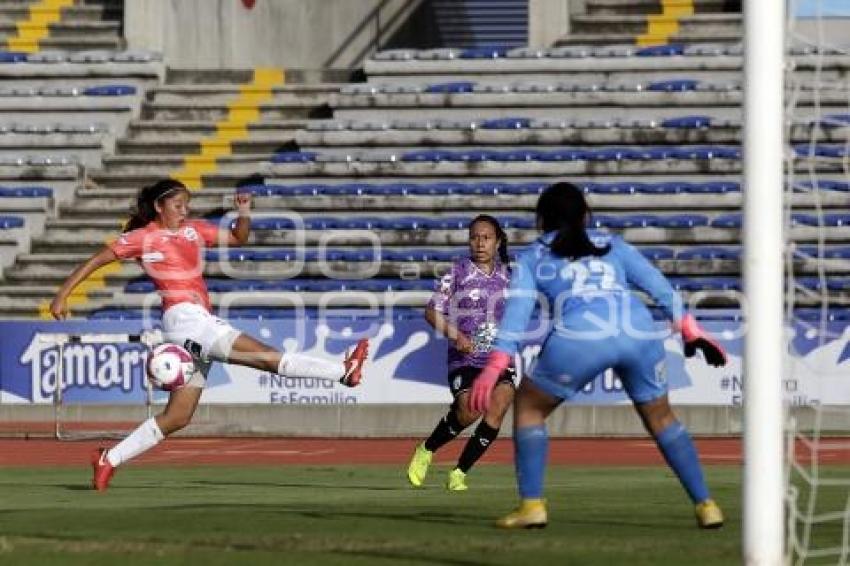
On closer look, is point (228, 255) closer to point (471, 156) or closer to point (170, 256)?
point (471, 156)

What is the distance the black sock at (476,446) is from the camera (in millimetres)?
13750

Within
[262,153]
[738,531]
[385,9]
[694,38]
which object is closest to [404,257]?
[262,153]

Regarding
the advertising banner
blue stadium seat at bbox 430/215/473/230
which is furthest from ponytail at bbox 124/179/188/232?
blue stadium seat at bbox 430/215/473/230

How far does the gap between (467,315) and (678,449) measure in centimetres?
479

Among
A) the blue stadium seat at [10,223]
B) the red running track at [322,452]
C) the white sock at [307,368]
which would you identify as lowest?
the red running track at [322,452]

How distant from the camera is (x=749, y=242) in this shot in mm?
7758

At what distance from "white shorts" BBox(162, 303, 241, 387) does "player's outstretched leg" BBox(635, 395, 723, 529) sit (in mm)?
4142

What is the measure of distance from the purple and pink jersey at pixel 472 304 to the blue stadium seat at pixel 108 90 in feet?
60.9

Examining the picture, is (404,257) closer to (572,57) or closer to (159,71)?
(572,57)

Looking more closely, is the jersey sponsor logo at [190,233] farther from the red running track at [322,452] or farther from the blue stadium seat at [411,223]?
the blue stadium seat at [411,223]

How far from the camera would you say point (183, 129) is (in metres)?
32.1

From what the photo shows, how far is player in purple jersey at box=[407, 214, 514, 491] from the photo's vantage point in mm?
14211

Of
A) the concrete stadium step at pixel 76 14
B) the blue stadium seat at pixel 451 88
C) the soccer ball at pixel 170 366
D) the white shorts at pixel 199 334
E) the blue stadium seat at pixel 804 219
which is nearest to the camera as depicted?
the soccer ball at pixel 170 366

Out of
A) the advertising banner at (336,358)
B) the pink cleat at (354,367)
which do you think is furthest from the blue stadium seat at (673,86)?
the pink cleat at (354,367)
